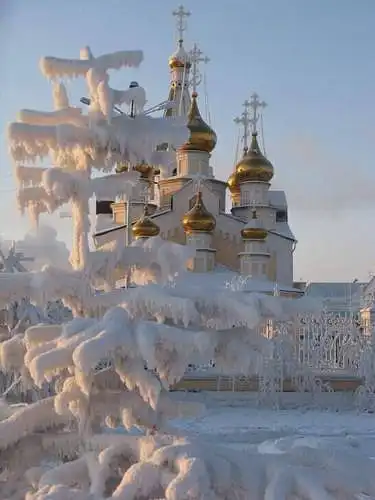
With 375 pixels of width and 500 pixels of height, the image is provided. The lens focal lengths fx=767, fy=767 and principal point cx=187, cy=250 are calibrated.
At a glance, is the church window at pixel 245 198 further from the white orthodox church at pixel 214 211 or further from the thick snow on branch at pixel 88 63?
the thick snow on branch at pixel 88 63

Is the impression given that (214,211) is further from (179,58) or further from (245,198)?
(179,58)

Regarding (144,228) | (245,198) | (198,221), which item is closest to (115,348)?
(144,228)

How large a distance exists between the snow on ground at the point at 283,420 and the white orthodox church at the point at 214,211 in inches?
330

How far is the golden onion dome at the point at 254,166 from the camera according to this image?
1046 inches

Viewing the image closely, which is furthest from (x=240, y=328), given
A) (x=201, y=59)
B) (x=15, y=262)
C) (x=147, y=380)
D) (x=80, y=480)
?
(x=201, y=59)

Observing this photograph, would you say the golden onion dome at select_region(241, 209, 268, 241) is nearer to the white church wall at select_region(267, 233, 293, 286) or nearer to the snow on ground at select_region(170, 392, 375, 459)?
the white church wall at select_region(267, 233, 293, 286)

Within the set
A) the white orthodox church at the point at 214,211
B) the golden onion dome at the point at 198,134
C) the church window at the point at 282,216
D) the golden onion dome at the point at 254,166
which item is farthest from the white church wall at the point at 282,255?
the golden onion dome at the point at 198,134

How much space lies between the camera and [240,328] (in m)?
4.47

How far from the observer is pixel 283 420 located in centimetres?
1284

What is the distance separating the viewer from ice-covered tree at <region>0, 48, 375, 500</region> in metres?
4.10

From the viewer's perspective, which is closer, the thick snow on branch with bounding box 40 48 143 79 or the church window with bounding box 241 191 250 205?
the thick snow on branch with bounding box 40 48 143 79

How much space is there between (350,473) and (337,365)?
12.9m

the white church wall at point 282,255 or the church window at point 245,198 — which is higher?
the church window at point 245,198

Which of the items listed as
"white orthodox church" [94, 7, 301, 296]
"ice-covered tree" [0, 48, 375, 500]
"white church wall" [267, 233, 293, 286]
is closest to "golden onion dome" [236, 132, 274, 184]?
"white orthodox church" [94, 7, 301, 296]
